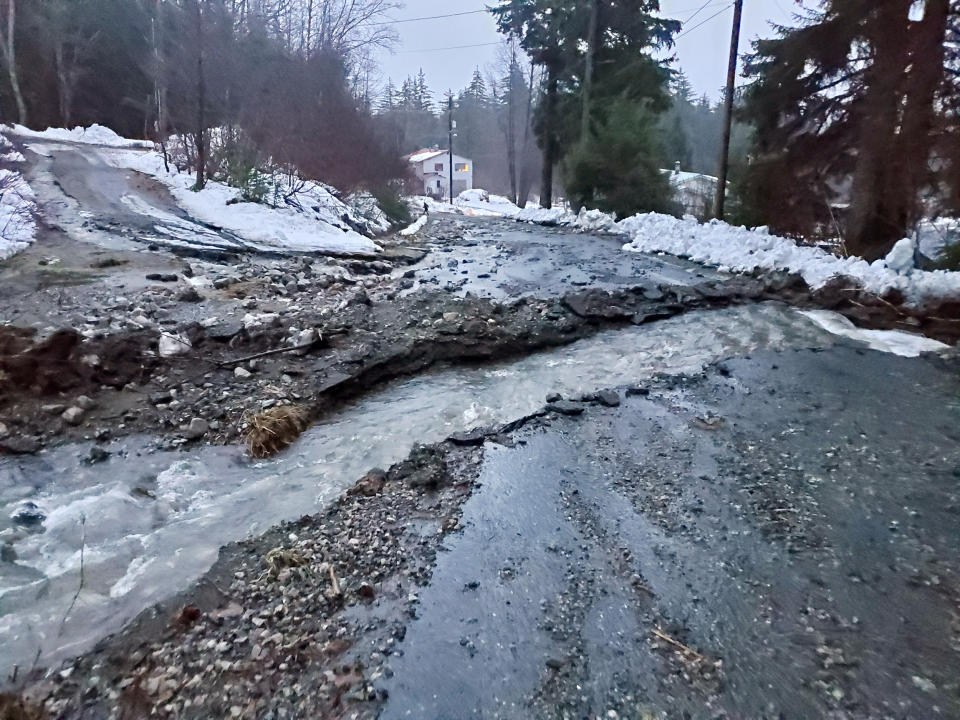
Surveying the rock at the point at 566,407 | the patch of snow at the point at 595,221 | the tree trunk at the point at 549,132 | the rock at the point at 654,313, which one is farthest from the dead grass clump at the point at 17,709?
the tree trunk at the point at 549,132

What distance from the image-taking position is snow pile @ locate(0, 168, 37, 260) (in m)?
11.3

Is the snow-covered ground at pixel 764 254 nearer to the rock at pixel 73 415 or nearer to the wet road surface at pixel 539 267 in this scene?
the wet road surface at pixel 539 267

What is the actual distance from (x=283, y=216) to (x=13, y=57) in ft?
76.3

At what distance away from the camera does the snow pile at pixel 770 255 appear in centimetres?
926

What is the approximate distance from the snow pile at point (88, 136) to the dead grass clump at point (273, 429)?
3001 centimetres

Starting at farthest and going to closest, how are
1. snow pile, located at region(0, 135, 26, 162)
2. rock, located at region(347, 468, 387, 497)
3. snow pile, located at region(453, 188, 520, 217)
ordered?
snow pile, located at region(453, 188, 520, 217), snow pile, located at region(0, 135, 26, 162), rock, located at region(347, 468, 387, 497)

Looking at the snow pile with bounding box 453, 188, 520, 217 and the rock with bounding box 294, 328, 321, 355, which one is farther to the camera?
the snow pile with bounding box 453, 188, 520, 217

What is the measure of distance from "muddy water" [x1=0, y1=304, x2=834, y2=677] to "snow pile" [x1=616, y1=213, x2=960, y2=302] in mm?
3775

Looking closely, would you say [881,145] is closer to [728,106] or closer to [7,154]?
[728,106]

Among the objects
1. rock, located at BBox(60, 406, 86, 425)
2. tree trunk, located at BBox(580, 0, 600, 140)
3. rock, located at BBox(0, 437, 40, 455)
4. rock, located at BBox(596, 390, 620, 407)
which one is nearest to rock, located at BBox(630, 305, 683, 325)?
rock, located at BBox(596, 390, 620, 407)

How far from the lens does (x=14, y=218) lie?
12.5m

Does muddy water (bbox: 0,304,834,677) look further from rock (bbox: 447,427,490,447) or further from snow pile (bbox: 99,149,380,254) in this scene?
snow pile (bbox: 99,149,380,254)

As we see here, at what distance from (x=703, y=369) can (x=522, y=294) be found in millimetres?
3961

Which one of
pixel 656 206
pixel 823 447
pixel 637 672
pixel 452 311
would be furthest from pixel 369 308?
pixel 656 206
